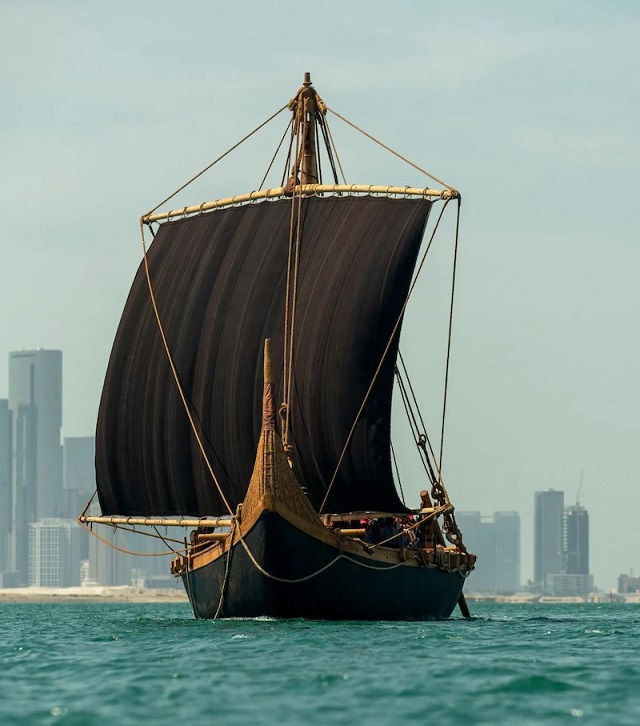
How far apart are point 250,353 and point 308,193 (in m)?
5.75

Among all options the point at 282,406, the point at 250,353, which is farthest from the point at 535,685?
the point at 250,353

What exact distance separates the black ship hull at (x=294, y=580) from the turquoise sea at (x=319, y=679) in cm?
242

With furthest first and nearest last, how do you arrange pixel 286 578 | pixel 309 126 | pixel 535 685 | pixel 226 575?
1. pixel 309 126
2. pixel 226 575
3. pixel 286 578
4. pixel 535 685

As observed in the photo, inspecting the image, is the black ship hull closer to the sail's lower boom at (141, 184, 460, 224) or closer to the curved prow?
the curved prow

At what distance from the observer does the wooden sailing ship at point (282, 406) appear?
45.3 metres

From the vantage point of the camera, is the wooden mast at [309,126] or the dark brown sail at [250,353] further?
the wooden mast at [309,126]

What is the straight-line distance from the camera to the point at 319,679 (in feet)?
95.9

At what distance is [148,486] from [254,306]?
6422mm

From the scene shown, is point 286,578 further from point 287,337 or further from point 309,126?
point 309,126

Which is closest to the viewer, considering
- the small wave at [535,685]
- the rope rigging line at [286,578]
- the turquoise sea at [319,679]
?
the turquoise sea at [319,679]

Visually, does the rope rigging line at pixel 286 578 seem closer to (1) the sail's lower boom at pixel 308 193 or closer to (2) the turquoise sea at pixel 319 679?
(2) the turquoise sea at pixel 319 679

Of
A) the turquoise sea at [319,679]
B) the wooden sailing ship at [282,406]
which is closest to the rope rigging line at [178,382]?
the wooden sailing ship at [282,406]

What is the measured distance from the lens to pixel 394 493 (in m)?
49.4

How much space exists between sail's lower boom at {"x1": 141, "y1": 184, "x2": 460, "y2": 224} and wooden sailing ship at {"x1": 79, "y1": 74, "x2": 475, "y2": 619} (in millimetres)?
64
